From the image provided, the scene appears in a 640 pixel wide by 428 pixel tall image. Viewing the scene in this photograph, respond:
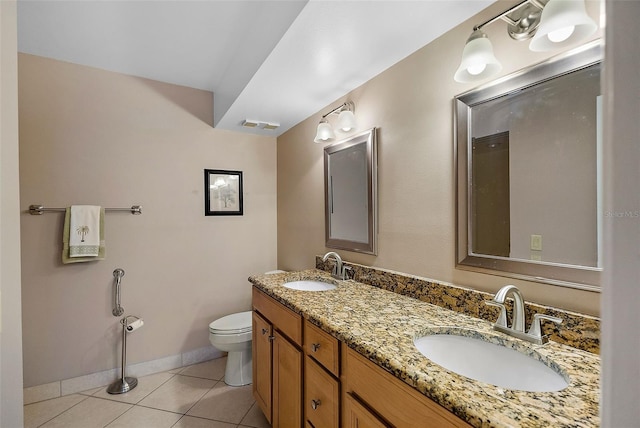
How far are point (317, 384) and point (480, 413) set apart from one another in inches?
29.5

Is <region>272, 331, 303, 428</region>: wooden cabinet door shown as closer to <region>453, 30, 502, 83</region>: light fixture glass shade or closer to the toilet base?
the toilet base

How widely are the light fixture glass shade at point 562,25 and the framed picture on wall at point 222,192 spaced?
2.43 m

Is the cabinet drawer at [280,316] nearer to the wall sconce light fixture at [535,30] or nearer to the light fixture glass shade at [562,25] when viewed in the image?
the wall sconce light fixture at [535,30]

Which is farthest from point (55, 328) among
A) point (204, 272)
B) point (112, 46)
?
point (112, 46)

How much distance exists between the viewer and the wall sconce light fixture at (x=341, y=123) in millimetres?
1853

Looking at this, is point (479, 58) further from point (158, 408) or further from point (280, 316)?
point (158, 408)

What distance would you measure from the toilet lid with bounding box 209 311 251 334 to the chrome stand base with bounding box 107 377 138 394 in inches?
29.5

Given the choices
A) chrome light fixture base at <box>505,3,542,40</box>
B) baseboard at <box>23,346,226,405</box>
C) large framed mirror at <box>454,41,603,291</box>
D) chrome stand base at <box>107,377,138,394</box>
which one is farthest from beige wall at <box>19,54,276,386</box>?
chrome light fixture base at <box>505,3,542,40</box>

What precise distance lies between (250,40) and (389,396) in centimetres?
193

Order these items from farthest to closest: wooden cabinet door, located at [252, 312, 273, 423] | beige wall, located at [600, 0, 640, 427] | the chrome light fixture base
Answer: wooden cabinet door, located at [252, 312, 273, 423]
the chrome light fixture base
beige wall, located at [600, 0, 640, 427]

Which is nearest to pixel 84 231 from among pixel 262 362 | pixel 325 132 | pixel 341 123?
pixel 262 362

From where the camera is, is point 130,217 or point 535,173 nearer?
point 535,173

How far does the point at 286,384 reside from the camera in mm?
1461

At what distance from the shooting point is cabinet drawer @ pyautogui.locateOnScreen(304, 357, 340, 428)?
109cm
